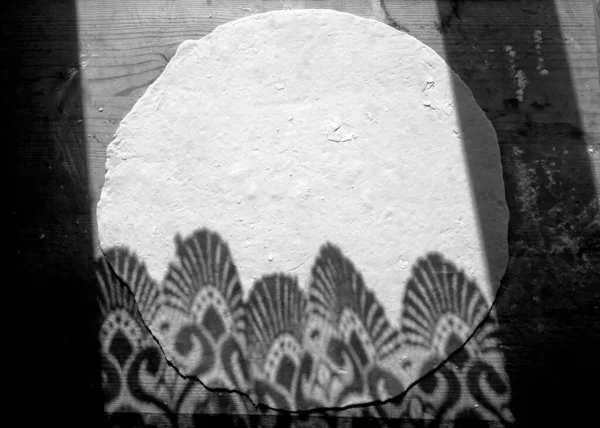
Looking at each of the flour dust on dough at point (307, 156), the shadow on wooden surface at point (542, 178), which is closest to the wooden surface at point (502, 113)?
the shadow on wooden surface at point (542, 178)

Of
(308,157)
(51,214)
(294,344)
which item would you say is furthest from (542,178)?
(51,214)

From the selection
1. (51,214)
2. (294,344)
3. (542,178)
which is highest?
(51,214)

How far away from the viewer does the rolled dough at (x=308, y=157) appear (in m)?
2.21

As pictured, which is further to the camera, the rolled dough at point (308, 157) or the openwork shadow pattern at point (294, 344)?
the rolled dough at point (308, 157)

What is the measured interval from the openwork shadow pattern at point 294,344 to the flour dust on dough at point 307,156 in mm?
58

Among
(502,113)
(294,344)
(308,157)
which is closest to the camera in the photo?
(294,344)

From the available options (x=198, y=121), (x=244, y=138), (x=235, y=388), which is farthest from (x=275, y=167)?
(x=235, y=388)

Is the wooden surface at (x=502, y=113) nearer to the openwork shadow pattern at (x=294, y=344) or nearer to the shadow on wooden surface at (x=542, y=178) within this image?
the shadow on wooden surface at (x=542, y=178)

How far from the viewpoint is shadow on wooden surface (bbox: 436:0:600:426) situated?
213cm

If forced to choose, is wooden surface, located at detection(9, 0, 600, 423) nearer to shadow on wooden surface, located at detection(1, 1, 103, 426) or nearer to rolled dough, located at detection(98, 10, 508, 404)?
shadow on wooden surface, located at detection(1, 1, 103, 426)

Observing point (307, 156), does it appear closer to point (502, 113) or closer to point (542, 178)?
point (502, 113)

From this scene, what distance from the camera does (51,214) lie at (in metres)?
2.36

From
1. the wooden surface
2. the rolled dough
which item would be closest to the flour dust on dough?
the rolled dough

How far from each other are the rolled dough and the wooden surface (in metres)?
0.13
